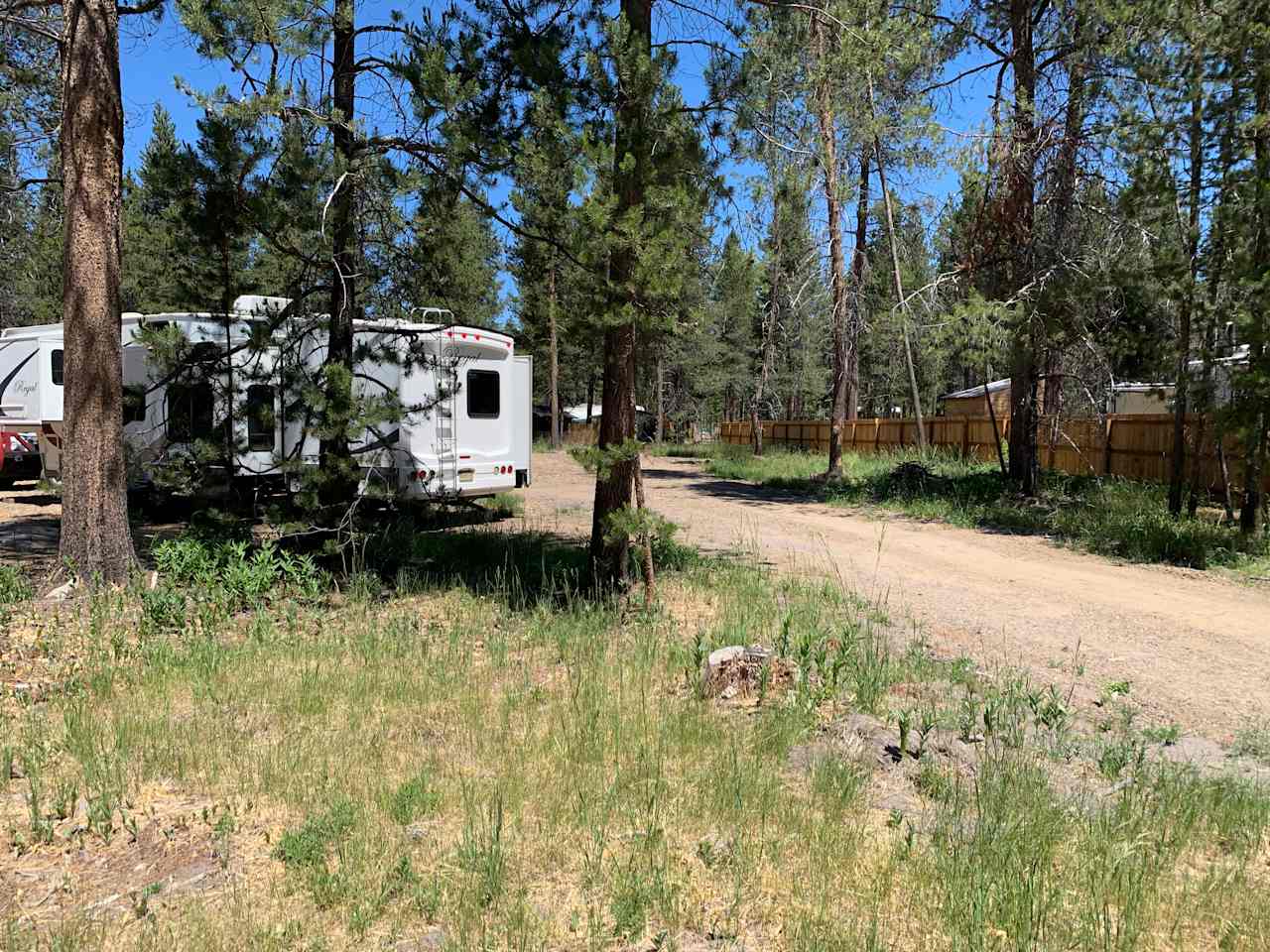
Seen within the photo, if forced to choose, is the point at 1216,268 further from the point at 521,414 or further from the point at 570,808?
the point at 570,808

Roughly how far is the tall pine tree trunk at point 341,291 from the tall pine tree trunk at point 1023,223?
10.5 meters

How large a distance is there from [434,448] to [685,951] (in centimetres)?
932

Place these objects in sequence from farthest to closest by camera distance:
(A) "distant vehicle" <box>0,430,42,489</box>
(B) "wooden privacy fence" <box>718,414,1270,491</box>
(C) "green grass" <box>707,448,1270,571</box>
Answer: (A) "distant vehicle" <box>0,430,42,489</box>, (B) "wooden privacy fence" <box>718,414,1270,491</box>, (C) "green grass" <box>707,448,1270,571</box>

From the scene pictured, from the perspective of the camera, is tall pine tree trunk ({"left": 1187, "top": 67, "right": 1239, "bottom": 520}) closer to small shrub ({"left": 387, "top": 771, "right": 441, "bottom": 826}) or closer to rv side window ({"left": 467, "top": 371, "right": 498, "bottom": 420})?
rv side window ({"left": 467, "top": 371, "right": 498, "bottom": 420})

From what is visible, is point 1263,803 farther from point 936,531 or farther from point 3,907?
point 936,531

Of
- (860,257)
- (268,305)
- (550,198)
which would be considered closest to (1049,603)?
(550,198)

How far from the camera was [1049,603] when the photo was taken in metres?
8.12

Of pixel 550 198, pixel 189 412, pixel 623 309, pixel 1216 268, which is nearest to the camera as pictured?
pixel 623 309

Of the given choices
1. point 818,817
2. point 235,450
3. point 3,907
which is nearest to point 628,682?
point 818,817

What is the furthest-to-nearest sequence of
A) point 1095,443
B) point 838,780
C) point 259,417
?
point 1095,443
point 259,417
point 838,780

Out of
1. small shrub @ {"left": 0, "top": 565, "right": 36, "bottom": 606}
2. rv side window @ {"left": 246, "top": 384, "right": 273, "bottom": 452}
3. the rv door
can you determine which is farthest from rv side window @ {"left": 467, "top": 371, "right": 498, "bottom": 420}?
small shrub @ {"left": 0, "top": 565, "right": 36, "bottom": 606}

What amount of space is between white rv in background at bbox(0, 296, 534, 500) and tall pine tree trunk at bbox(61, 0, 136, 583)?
257 millimetres

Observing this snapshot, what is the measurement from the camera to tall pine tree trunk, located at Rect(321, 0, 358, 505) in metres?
6.85

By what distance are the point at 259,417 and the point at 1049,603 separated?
7.50m
